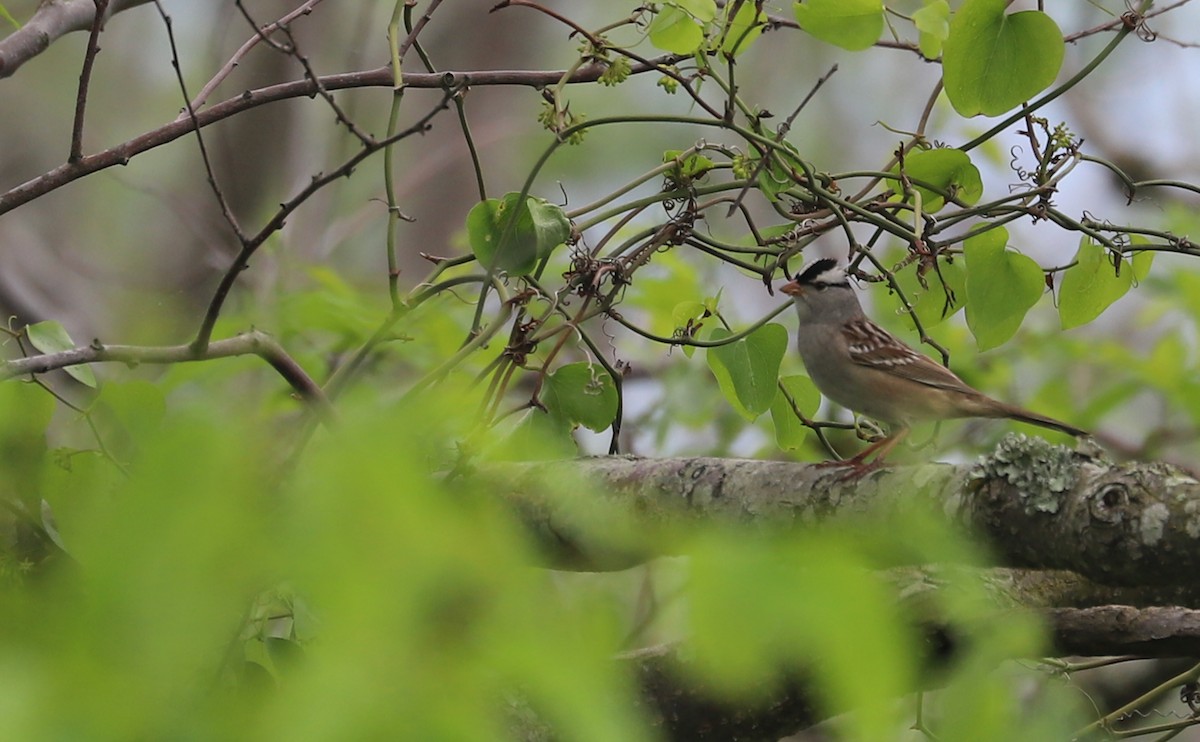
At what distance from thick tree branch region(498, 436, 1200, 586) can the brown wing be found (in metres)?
1.46

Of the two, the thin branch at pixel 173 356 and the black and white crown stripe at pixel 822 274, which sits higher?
the black and white crown stripe at pixel 822 274

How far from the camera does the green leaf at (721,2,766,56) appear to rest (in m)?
1.94

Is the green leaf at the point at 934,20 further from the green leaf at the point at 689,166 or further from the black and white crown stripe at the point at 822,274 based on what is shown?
the black and white crown stripe at the point at 822,274

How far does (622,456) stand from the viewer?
2277 mm

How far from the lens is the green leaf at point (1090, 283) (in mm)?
2172

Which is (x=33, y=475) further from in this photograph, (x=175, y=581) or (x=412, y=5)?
(x=412, y=5)

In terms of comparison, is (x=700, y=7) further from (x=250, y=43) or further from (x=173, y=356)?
(x=173, y=356)

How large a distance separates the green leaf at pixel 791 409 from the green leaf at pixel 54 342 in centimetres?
139

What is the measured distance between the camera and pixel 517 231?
2.02m

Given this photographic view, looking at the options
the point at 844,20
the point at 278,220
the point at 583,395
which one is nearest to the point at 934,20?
the point at 844,20

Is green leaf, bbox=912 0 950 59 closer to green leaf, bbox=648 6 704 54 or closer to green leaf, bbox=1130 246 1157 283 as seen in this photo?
green leaf, bbox=648 6 704 54

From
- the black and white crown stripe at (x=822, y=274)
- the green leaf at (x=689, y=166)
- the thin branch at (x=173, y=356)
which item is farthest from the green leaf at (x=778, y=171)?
the black and white crown stripe at (x=822, y=274)

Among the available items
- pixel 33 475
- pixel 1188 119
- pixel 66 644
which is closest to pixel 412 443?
pixel 66 644

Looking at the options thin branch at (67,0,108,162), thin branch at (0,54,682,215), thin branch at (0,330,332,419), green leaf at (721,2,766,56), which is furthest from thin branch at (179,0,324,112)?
green leaf at (721,2,766,56)
